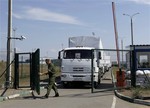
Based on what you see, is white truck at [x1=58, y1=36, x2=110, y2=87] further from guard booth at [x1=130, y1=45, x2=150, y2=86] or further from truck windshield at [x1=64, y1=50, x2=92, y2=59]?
guard booth at [x1=130, y1=45, x2=150, y2=86]

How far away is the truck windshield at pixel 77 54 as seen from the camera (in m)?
24.5

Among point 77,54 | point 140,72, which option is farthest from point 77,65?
point 140,72

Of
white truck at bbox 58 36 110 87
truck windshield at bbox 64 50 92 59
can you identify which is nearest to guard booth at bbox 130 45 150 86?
white truck at bbox 58 36 110 87

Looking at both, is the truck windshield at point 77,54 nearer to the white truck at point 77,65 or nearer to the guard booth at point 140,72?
the white truck at point 77,65

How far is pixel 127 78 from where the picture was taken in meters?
24.1

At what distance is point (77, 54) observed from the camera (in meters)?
24.6

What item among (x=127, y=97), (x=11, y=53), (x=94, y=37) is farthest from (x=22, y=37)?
(x=127, y=97)

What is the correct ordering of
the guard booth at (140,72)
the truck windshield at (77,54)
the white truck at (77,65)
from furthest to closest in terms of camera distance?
the truck windshield at (77,54) < the white truck at (77,65) < the guard booth at (140,72)

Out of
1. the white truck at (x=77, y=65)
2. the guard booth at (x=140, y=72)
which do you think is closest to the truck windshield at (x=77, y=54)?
the white truck at (x=77, y=65)

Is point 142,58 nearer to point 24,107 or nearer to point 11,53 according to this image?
point 11,53

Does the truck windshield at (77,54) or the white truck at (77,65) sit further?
the truck windshield at (77,54)

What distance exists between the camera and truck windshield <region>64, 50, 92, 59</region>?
2452cm

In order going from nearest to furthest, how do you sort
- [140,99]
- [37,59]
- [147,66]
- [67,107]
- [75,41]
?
[67,107] < [140,99] < [37,59] < [147,66] < [75,41]

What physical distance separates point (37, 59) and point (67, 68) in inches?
184
